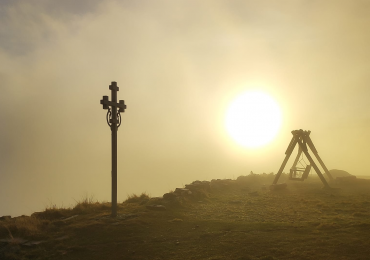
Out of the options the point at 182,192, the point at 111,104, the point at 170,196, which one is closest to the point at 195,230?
the point at 170,196

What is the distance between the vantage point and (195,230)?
31.8 ft

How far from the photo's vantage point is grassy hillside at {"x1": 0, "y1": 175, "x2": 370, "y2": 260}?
7.71 meters

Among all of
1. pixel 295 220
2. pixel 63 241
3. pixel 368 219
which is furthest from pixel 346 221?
pixel 63 241

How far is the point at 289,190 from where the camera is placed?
18.2m

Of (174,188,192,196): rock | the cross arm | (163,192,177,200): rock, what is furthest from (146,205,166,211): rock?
the cross arm

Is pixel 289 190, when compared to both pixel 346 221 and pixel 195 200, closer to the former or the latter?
pixel 195 200

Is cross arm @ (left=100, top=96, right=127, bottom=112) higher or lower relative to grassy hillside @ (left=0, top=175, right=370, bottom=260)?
higher

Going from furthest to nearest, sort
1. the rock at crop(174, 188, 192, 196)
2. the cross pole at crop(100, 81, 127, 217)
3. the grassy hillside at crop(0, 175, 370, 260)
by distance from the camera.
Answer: the rock at crop(174, 188, 192, 196) < the cross pole at crop(100, 81, 127, 217) < the grassy hillside at crop(0, 175, 370, 260)

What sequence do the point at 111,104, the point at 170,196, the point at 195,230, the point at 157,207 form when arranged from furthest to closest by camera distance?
the point at 170,196
the point at 157,207
the point at 111,104
the point at 195,230

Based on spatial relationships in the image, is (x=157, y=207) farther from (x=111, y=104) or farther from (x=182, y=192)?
(x=111, y=104)

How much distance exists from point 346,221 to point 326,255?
149 inches


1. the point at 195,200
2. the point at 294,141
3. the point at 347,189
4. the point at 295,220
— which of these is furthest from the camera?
the point at 294,141

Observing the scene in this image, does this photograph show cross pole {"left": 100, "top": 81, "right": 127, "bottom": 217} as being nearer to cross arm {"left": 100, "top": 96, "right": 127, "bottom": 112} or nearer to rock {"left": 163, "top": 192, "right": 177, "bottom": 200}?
cross arm {"left": 100, "top": 96, "right": 127, "bottom": 112}

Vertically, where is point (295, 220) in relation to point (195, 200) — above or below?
below
